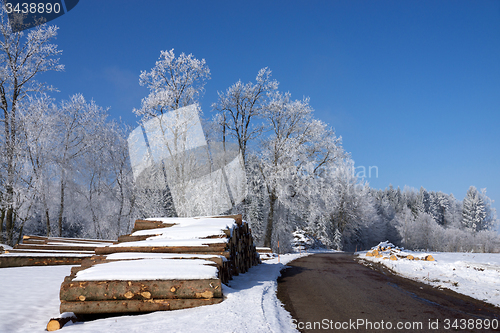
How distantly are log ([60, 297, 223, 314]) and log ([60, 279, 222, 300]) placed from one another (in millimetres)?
63

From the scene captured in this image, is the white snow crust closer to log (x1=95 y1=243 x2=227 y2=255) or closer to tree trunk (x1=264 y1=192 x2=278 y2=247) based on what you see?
log (x1=95 y1=243 x2=227 y2=255)

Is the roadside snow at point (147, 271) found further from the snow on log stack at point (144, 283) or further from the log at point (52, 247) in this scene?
the log at point (52, 247)

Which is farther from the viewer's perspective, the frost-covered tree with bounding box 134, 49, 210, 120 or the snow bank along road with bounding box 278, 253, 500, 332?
the frost-covered tree with bounding box 134, 49, 210, 120

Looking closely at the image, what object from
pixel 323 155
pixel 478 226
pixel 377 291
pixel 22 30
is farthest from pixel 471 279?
pixel 478 226

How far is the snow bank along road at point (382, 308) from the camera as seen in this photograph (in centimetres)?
478

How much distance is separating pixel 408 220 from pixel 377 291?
66.6 meters

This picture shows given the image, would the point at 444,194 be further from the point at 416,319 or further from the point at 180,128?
the point at 416,319

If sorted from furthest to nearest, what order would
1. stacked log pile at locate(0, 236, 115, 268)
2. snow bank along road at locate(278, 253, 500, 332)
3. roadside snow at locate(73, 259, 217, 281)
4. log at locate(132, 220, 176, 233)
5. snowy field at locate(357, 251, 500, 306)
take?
1. stacked log pile at locate(0, 236, 115, 268)
2. log at locate(132, 220, 176, 233)
3. snowy field at locate(357, 251, 500, 306)
4. roadside snow at locate(73, 259, 217, 281)
5. snow bank along road at locate(278, 253, 500, 332)

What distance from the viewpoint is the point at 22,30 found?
17.9m

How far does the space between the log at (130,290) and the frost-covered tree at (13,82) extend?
14.7 metres

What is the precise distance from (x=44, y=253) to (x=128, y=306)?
8.89m

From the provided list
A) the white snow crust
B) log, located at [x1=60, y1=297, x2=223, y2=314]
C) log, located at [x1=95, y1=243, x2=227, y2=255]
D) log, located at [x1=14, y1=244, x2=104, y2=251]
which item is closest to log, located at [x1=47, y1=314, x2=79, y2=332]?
log, located at [x1=60, y1=297, x2=223, y2=314]

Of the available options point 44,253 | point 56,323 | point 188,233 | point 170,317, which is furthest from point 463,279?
point 44,253

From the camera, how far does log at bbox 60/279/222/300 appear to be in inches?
198
